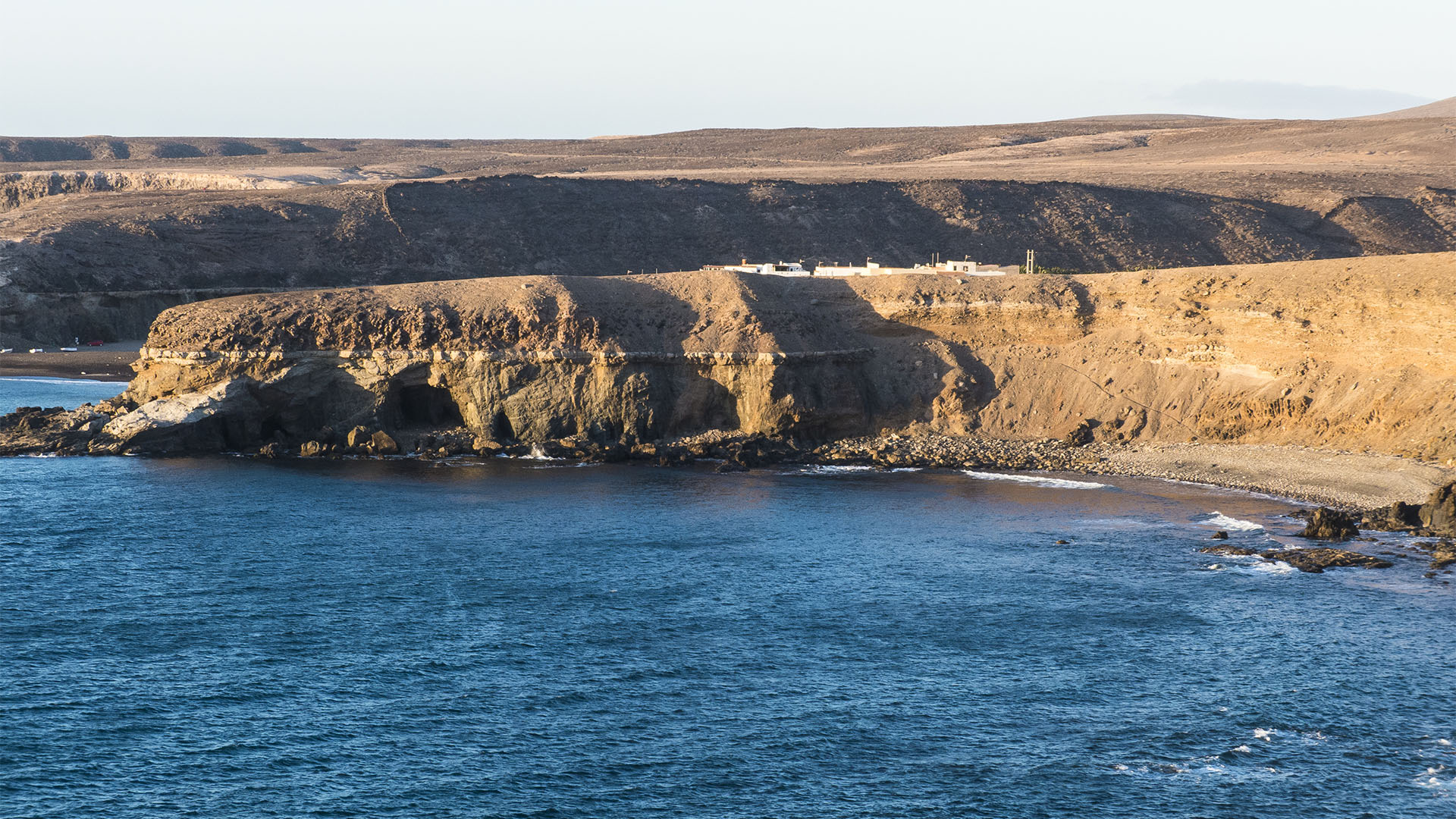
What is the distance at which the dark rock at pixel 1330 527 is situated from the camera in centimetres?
5388

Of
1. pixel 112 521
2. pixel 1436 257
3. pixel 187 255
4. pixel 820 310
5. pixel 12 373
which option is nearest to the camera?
pixel 112 521

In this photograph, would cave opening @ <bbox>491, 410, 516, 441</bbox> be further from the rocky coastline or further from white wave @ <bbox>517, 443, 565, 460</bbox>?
white wave @ <bbox>517, 443, 565, 460</bbox>

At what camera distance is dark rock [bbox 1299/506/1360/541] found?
53875 millimetres

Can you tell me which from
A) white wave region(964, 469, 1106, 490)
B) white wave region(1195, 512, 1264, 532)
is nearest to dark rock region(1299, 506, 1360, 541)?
white wave region(1195, 512, 1264, 532)

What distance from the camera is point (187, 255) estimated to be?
13150 centimetres

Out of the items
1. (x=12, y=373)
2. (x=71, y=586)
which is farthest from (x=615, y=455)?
(x=12, y=373)

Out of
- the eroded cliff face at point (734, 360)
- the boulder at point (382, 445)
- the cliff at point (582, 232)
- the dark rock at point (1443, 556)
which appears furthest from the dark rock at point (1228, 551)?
the cliff at point (582, 232)

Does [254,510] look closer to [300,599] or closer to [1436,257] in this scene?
[300,599]

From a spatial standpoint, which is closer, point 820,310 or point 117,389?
point 820,310

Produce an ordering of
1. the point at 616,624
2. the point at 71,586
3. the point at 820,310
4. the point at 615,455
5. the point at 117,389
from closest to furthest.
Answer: the point at 616,624 < the point at 71,586 < the point at 615,455 < the point at 820,310 < the point at 117,389

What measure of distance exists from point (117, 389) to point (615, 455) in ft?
159

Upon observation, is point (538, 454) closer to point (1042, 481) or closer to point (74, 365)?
point (1042, 481)

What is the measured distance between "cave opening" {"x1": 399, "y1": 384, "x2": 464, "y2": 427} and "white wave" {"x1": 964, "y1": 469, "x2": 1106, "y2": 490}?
30.5 metres

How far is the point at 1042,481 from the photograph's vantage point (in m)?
67.3
